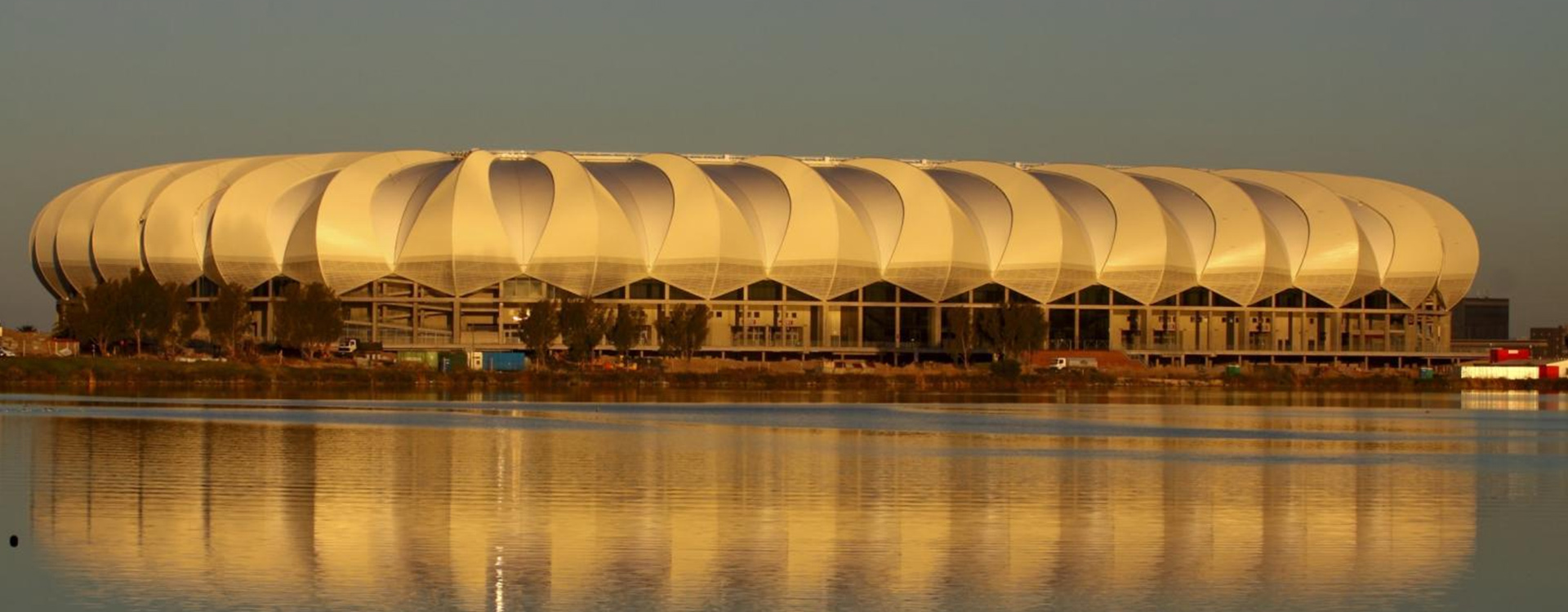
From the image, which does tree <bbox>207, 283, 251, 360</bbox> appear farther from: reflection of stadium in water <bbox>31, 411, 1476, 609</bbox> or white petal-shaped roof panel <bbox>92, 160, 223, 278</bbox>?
reflection of stadium in water <bbox>31, 411, 1476, 609</bbox>

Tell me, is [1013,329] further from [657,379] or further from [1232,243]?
[657,379]

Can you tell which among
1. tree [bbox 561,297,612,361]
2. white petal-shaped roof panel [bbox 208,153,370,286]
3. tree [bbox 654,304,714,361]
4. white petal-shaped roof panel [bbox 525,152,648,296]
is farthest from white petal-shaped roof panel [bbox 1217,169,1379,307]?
white petal-shaped roof panel [bbox 208,153,370,286]

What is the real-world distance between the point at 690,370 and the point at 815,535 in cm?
7389

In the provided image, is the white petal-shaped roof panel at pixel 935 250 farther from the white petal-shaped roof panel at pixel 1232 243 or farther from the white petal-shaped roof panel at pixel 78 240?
the white petal-shaped roof panel at pixel 78 240

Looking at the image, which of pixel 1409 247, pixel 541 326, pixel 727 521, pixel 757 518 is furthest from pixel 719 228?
pixel 727 521

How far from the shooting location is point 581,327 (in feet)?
309

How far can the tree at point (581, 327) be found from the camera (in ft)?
309

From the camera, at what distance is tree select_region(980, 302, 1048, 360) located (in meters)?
101

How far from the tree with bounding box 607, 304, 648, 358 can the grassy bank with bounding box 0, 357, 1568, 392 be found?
3.68 m

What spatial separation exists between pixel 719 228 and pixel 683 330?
314 inches

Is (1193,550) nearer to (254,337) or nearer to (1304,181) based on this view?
(254,337)

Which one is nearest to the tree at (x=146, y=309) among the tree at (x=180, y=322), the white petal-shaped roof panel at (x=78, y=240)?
the tree at (x=180, y=322)

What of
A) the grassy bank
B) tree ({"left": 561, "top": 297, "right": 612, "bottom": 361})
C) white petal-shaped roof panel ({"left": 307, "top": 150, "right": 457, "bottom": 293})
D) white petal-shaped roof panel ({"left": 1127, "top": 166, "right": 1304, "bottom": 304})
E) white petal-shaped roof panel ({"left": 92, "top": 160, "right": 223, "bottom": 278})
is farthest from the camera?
white petal-shaped roof panel ({"left": 1127, "top": 166, "right": 1304, "bottom": 304})

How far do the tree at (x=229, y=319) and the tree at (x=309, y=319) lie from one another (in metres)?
1.85
